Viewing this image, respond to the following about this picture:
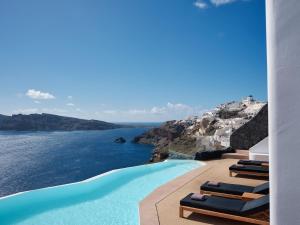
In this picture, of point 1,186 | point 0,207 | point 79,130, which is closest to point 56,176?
point 1,186

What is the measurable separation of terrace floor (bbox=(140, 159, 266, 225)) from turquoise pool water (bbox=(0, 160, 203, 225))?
0.55 meters

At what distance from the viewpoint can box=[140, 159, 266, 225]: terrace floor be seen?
5.21 m

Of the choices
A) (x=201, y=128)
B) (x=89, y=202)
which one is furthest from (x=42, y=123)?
(x=89, y=202)

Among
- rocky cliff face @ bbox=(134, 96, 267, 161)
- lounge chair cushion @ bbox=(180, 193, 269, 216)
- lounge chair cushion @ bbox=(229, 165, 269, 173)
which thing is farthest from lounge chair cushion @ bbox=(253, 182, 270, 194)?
rocky cliff face @ bbox=(134, 96, 267, 161)

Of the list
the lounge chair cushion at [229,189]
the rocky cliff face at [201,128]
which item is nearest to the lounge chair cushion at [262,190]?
the lounge chair cushion at [229,189]

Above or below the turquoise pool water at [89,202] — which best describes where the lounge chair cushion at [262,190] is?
above

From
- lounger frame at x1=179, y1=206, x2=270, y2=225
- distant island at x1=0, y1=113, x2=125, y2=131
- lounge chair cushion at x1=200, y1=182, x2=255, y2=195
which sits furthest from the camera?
distant island at x1=0, y1=113, x2=125, y2=131

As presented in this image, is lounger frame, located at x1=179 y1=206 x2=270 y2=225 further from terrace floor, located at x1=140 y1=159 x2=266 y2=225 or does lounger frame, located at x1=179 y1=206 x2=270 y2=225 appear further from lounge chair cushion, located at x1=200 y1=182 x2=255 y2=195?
lounge chair cushion, located at x1=200 y1=182 x2=255 y2=195

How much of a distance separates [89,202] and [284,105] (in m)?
6.56

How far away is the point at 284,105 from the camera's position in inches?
109

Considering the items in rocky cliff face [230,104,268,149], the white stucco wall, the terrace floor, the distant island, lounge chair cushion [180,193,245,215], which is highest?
the distant island

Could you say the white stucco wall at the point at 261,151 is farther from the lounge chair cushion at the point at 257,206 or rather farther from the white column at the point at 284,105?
the white column at the point at 284,105

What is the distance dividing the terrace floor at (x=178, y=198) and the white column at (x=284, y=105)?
250 cm

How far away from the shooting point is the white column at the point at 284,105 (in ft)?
8.80
